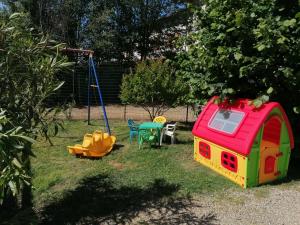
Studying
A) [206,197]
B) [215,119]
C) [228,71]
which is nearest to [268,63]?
[228,71]

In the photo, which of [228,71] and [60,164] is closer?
[228,71]

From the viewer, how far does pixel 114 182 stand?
660 centimetres

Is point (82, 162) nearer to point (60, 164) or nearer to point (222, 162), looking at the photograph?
point (60, 164)

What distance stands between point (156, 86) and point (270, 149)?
206 inches

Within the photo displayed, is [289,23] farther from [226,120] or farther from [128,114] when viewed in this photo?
[128,114]

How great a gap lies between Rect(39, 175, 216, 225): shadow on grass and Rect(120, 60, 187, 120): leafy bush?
502 centimetres

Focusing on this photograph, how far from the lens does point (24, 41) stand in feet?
14.6

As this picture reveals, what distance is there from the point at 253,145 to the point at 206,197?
1106 millimetres

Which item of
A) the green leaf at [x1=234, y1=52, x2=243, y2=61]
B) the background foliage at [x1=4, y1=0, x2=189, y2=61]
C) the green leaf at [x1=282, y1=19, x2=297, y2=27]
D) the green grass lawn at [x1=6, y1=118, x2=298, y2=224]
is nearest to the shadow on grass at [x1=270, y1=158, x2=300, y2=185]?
the green grass lawn at [x1=6, y1=118, x2=298, y2=224]

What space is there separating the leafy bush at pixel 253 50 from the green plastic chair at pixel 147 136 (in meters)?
1.76

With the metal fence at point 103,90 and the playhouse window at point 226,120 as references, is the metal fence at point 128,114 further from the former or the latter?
the playhouse window at point 226,120

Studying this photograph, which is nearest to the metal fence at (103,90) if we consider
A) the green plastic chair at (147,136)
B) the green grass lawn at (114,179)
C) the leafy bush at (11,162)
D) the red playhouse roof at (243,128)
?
the green plastic chair at (147,136)

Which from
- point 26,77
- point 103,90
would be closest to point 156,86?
point 26,77

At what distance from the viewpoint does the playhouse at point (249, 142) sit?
6145 mm
